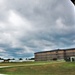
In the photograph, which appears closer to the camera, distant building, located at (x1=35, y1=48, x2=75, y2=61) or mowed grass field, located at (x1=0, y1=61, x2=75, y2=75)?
mowed grass field, located at (x1=0, y1=61, x2=75, y2=75)

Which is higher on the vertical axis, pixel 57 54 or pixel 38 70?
pixel 57 54

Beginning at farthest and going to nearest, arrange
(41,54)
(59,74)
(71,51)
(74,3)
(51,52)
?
1. (41,54)
2. (51,52)
3. (71,51)
4. (59,74)
5. (74,3)

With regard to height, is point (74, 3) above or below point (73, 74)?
above

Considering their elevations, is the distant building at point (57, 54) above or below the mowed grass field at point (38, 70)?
above

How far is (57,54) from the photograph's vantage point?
84.3 meters

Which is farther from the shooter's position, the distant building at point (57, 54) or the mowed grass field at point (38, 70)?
the distant building at point (57, 54)

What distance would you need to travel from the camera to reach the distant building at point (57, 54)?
79188mm

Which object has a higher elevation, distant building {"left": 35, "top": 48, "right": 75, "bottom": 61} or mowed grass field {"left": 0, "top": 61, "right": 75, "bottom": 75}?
distant building {"left": 35, "top": 48, "right": 75, "bottom": 61}

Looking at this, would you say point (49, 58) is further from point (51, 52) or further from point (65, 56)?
point (65, 56)

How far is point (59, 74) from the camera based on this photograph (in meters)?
30.5

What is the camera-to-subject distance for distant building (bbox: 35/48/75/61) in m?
79.2

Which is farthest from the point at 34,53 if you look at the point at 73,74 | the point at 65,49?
the point at 73,74

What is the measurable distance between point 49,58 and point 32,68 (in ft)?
168

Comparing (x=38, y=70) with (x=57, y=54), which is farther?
(x=57, y=54)
